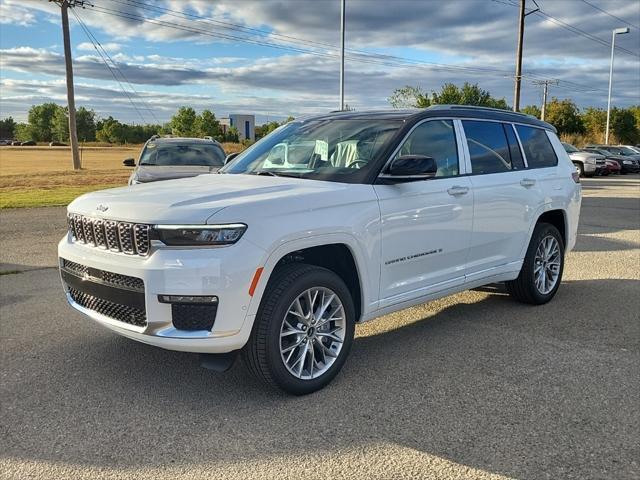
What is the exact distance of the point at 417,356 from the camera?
4637mm

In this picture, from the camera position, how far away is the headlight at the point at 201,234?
11.2 ft

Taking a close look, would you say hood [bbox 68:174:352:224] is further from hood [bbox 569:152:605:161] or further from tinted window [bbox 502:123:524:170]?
hood [bbox 569:152:605:161]

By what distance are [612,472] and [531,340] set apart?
2042 mm

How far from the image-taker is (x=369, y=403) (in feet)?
12.5

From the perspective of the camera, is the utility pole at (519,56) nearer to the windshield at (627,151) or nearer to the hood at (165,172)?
the windshield at (627,151)

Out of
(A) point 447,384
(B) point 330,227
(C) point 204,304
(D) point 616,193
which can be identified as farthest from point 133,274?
(D) point 616,193

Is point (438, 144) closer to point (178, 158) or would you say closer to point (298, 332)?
point (298, 332)

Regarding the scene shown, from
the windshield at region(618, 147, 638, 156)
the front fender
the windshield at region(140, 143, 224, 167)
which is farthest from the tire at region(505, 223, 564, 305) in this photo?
the windshield at region(618, 147, 638, 156)

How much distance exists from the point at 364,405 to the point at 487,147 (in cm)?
279

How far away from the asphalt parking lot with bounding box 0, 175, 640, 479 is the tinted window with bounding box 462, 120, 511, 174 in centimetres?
145

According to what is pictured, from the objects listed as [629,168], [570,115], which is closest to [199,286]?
[629,168]

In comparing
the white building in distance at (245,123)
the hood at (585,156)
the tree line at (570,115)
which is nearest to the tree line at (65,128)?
the white building in distance at (245,123)

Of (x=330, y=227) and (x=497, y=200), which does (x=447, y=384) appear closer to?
(x=330, y=227)

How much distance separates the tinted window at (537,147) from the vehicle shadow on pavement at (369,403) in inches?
67.5
